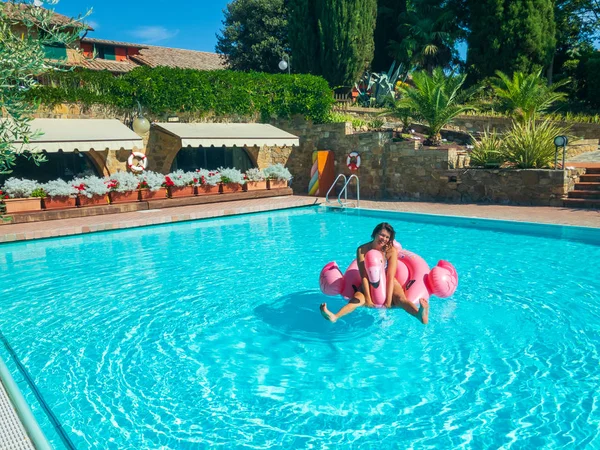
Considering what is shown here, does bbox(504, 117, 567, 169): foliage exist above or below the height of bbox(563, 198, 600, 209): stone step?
above

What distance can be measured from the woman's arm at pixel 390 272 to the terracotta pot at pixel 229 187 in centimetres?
1333

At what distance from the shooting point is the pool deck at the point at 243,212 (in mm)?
13398

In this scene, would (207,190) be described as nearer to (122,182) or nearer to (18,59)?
(122,182)

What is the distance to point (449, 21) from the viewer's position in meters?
31.4

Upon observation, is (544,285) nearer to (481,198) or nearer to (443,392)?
(443,392)

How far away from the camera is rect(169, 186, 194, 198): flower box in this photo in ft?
60.4

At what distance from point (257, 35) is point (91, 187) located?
2126 cm

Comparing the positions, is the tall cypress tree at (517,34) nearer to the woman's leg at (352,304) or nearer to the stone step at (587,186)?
the stone step at (587,186)

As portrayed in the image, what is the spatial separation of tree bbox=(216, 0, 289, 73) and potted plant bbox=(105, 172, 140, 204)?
18.9 m

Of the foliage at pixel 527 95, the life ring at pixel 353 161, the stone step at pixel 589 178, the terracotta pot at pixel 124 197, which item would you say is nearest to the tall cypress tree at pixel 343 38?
the foliage at pixel 527 95

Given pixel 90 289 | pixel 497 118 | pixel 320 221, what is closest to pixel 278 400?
pixel 90 289

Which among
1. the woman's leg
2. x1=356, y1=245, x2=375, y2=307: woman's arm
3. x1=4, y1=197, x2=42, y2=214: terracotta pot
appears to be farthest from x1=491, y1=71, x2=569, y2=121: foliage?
x1=4, y1=197, x2=42, y2=214: terracotta pot

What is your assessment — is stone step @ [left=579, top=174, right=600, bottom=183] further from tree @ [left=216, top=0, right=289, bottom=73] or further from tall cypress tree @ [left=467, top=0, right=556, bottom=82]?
tree @ [left=216, top=0, right=289, bottom=73]

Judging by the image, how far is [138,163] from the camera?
1895 centimetres
